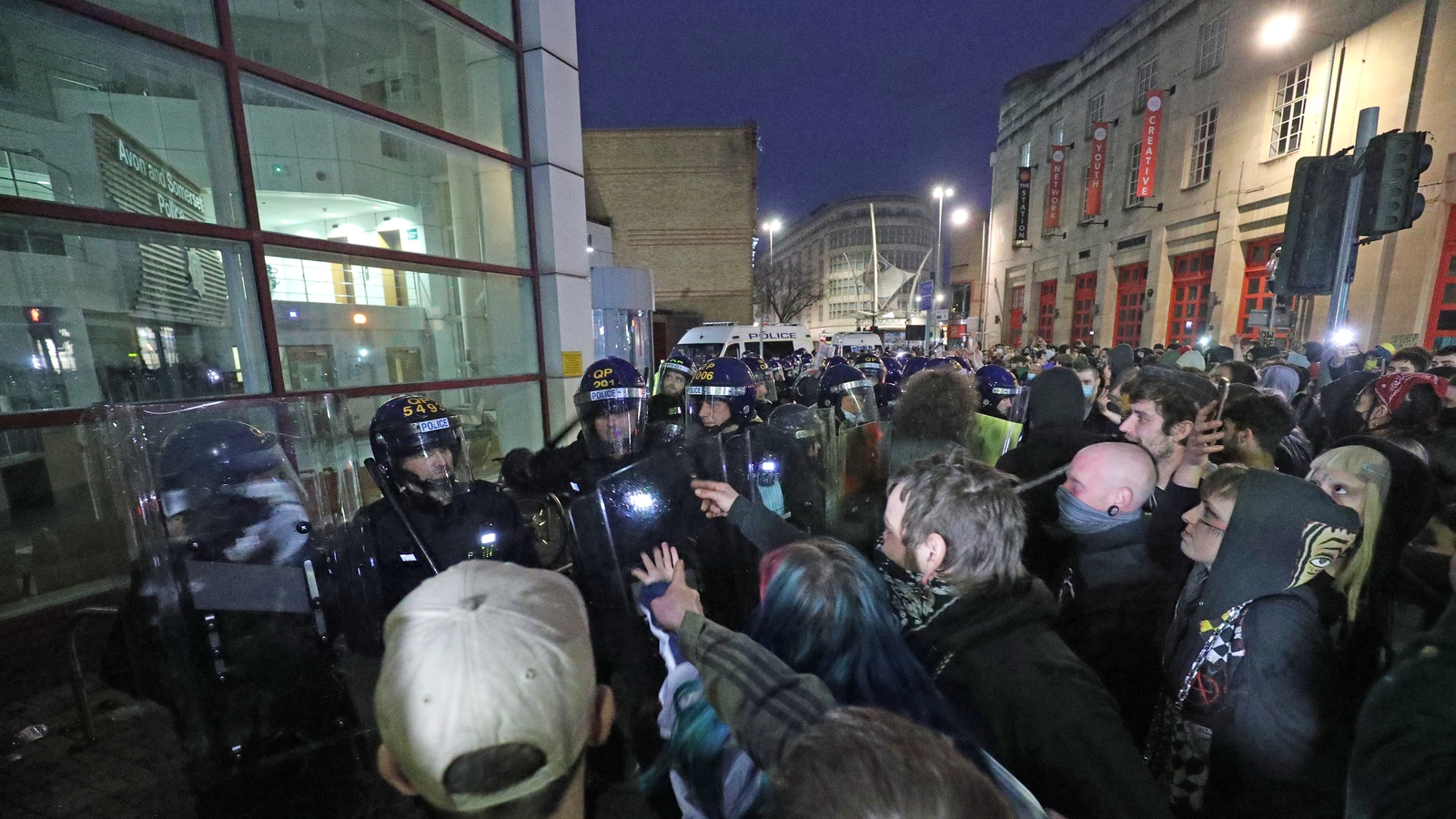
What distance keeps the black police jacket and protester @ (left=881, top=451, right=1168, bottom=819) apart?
1.58 m

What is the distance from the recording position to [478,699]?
0.86 m

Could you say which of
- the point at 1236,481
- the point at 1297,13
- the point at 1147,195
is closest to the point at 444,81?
the point at 1236,481

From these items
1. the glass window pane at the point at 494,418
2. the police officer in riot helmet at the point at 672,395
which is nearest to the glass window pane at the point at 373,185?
the glass window pane at the point at 494,418

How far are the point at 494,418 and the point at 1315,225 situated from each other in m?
10.1

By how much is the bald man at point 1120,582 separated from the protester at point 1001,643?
565 millimetres

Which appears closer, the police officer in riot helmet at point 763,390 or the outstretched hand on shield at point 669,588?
the outstretched hand on shield at point 669,588

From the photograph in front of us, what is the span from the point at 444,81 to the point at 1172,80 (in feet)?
74.0

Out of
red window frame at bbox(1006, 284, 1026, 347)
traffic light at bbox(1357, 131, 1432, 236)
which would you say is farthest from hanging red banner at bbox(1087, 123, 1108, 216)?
traffic light at bbox(1357, 131, 1432, 236)

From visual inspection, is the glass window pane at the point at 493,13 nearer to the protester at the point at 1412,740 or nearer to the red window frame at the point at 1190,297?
the protester at the point at 1412,740

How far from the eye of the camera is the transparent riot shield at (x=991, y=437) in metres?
4.03

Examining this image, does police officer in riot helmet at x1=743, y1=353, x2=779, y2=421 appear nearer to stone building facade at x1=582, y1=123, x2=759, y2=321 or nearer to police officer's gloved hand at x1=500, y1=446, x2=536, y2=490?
police officer's gloved hand at x1=500, y1=446, x2=536, y2=490

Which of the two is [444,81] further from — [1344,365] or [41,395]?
A: [1344,365]

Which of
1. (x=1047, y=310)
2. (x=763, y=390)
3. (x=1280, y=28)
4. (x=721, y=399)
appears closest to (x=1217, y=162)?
(x=1280, y=28)

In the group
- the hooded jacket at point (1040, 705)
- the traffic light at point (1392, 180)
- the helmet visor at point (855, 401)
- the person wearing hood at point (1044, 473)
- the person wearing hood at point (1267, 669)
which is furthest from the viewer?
the traffic light at point (1392, 180)
